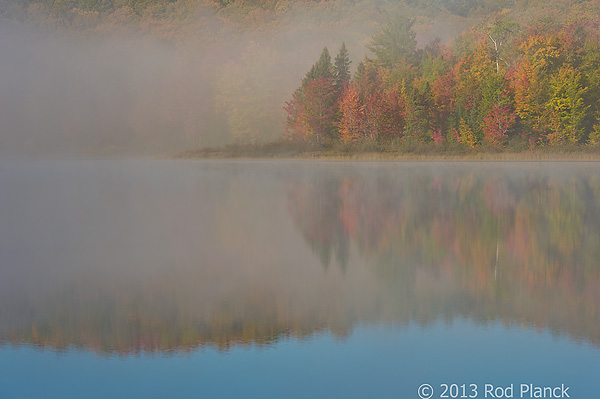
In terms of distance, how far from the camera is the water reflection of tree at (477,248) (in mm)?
8789

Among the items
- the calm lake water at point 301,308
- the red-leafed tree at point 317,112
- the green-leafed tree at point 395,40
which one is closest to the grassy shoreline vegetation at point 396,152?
the red-leafed tree at point 317,112

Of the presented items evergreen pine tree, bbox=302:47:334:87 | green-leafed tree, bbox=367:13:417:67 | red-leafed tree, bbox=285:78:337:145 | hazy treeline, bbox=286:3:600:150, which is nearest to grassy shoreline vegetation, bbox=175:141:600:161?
hazy treeline, bbox=286:3:600:150

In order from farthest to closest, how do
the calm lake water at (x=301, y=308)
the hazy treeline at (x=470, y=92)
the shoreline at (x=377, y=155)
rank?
the hazy treeline at (x=470, y=92)
the shoreline at (x=377, y=155)
the calm lake water at (x=301, y=308)

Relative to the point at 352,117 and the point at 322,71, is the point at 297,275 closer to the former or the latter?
the point at 352,117

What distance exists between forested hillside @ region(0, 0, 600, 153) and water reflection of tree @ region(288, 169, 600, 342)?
161ft

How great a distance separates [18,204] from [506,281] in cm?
1766

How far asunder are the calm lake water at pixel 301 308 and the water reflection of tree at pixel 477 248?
0.05m

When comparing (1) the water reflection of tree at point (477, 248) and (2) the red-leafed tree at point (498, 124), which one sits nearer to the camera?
(1) the water reflection of tree at point (477, 248)

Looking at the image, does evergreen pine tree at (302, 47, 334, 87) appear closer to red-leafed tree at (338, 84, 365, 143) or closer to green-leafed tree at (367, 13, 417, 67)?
red-leafed tree at (338, 84, 365, 143)

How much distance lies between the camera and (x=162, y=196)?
26188mm

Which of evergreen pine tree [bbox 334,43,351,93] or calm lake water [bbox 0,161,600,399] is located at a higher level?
evergreen pine tree [bbox 334,43,351,93]

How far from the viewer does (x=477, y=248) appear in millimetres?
13133

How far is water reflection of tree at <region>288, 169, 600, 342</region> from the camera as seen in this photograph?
879 centimetres

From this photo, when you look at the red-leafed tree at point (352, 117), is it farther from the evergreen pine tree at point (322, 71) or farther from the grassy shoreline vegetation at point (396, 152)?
the evergreen pine tree at point (322, 71)
